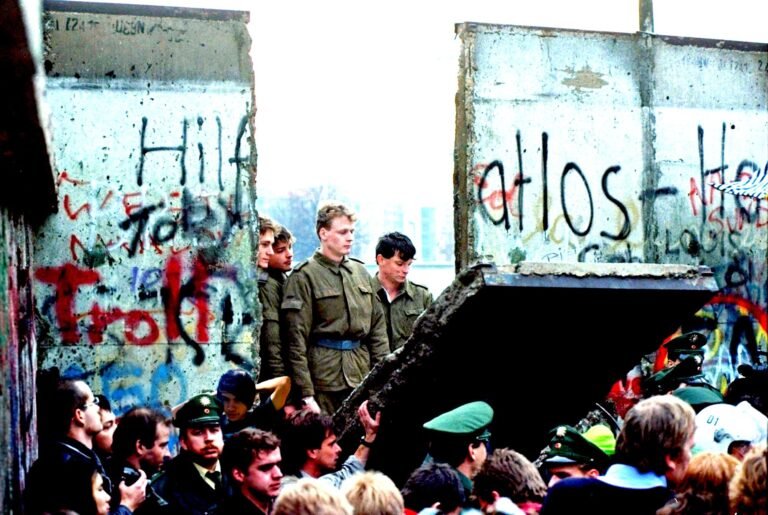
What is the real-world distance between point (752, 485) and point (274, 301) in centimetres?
609

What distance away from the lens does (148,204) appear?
9820mm

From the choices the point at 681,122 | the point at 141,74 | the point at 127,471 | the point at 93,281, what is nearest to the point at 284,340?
the point at 93,281

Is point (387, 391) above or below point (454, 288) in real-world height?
below

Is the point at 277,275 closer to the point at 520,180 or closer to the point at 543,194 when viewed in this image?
the point at 520,180

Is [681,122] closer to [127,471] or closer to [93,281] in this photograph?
[93,281]

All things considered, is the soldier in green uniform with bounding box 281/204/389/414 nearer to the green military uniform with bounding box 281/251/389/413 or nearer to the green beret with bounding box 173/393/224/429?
the green military uniform with bounding box 281/251/389/413

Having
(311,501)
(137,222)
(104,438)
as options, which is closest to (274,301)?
(137,222)

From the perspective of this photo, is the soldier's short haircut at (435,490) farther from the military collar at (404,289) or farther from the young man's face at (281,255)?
the young man's face at (281,255)

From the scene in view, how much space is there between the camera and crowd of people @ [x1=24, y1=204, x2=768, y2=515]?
5.18 metres

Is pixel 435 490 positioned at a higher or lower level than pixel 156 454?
higher

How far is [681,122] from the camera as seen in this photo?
37.3 ft

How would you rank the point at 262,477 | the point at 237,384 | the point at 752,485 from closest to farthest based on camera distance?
the point at 752,485
the point at 262,477
the point at 237,384

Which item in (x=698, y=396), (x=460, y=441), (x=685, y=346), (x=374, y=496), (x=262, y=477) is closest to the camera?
(x=374, y=496)

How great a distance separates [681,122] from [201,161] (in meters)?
4.20
